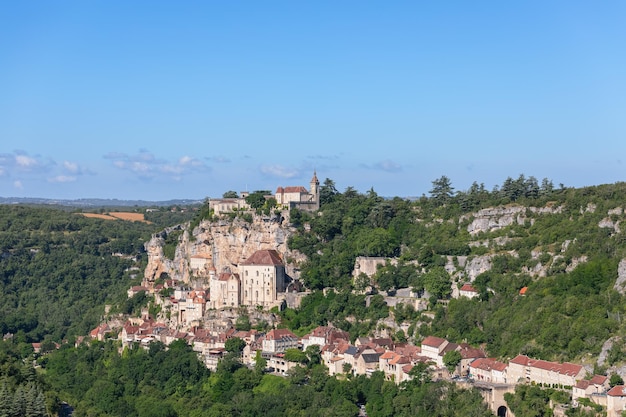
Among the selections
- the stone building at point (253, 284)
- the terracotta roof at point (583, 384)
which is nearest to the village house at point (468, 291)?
the stone building at point (253, 284)

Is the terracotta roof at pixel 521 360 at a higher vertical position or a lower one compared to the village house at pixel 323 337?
higher

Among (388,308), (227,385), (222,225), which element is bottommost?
(227,385)

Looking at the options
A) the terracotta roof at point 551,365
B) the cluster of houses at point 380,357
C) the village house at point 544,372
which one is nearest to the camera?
the cluster of houses at point 380,357

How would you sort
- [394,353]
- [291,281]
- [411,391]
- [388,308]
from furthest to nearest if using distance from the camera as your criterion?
1. [291,281]
2. [388,308]
3. [394,353]
4. [411,391]

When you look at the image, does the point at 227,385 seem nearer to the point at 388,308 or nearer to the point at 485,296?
the point at 388,308

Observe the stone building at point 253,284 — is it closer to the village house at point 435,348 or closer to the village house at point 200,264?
the village house at point 200,264

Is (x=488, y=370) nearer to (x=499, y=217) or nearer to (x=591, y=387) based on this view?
(x=591, y=387)

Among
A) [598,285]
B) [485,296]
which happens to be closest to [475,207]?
[485,296]
